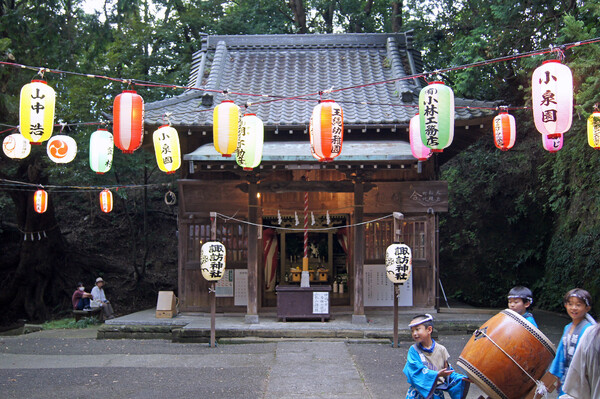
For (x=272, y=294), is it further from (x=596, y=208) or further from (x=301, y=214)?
(x=596, y=208)

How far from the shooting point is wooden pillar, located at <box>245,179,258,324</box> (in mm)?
12188

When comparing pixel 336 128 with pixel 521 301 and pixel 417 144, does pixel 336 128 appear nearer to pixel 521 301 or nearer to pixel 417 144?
pixel 417 144

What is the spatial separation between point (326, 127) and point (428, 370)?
18.8 ft

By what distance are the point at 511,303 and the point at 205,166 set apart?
7530 mm

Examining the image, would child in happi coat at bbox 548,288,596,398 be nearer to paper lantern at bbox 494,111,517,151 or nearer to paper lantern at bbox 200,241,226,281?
paper lantern at bbox 494,111,517,151

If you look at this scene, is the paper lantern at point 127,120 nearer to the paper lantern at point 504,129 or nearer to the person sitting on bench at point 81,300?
the paper lantern at point 504,129

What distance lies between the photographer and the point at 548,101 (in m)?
7.75

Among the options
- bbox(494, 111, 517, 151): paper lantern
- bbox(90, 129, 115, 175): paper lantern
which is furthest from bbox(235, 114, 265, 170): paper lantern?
bbox(494, 111, 517, 151): paper lantern

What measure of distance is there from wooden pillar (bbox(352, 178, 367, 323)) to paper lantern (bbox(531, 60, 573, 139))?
16.5 feet

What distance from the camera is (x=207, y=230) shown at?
13.5 meters

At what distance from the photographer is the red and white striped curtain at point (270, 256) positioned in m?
15.0

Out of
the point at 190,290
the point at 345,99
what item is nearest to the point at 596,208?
the point at 345,99

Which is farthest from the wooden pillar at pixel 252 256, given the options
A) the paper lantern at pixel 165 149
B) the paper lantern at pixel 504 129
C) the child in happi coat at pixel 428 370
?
the child in happi coat at pixel 428 370

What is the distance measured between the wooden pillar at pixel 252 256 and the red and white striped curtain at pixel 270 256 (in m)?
2.56
